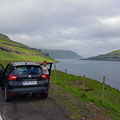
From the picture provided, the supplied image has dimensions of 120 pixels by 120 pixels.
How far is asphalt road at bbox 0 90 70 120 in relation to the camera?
5655 mm

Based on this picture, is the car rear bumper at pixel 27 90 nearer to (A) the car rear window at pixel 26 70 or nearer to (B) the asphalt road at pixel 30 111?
(B) the asphalt road at pixel 30 111

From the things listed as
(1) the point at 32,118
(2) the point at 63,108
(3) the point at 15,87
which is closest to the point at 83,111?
(2) the point at 63,108

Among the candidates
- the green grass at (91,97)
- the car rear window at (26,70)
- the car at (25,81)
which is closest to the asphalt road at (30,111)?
the car at (25,81)

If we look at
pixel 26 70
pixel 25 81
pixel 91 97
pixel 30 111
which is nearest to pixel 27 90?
pixel 25 81

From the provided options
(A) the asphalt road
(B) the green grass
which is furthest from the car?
(B) the green grass

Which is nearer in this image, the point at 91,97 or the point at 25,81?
the point at 25,81

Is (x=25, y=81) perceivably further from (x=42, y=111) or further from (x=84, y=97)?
(x=84, y=97)

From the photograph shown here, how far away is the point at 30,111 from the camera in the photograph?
633 centimetres

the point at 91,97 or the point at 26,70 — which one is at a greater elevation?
the point at 26,70

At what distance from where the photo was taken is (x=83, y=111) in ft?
21.6

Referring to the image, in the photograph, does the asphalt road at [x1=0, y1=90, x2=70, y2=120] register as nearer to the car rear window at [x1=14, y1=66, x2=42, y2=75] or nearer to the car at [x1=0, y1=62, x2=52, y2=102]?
the car at [x1=0, y1=62, x2=52, y2=102]

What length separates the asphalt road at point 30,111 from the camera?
5655 mm

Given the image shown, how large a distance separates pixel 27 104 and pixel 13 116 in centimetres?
169

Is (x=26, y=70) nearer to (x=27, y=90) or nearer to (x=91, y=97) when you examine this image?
(x=27, y=90)
